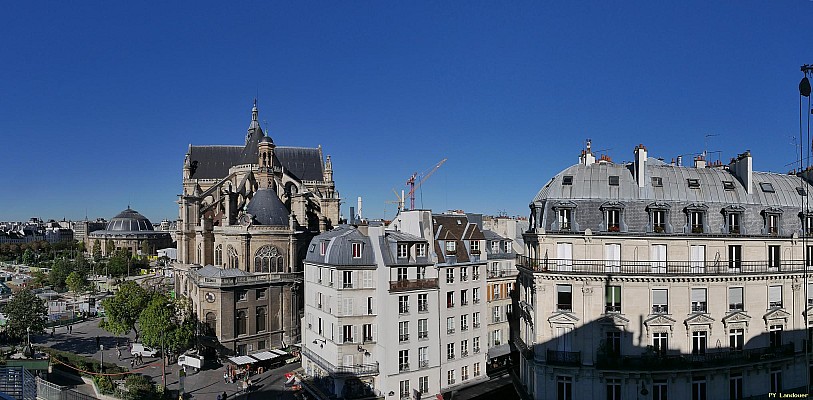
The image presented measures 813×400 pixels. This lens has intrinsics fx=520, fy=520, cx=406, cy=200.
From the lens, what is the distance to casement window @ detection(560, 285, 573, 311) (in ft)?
111

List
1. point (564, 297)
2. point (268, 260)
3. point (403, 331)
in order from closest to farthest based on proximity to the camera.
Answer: point (564, 297), point (403, 331), point (268, 260)

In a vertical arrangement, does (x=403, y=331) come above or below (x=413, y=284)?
below

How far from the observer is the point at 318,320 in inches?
1594

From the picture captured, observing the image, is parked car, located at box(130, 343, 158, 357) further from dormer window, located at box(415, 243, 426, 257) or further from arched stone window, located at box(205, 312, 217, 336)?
dormer window, located at box(415, 243, 426, 257)

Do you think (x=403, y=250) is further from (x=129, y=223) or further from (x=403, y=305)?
(x=129, y=223)

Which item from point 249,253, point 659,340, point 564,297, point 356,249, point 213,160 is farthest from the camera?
point 213,160

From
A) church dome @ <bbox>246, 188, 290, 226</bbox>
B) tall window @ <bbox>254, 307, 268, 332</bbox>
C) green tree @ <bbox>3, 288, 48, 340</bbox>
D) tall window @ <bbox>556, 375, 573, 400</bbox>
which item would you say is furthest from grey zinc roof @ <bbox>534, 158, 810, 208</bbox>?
green tree @ <bbox>3, 288, 48, 340</bbox>

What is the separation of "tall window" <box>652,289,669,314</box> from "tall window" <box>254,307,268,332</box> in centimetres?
3822

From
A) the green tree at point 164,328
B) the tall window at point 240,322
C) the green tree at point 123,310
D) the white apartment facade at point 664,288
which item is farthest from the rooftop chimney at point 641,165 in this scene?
the green tree at point 123,310

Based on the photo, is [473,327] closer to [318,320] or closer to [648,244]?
[318,320]

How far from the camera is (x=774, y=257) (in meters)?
34.9

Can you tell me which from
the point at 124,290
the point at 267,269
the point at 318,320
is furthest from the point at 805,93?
the point at 124,290

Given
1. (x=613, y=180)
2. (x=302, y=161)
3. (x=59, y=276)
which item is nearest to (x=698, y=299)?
A: (x=613, y=180)

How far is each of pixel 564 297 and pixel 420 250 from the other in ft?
36.3
